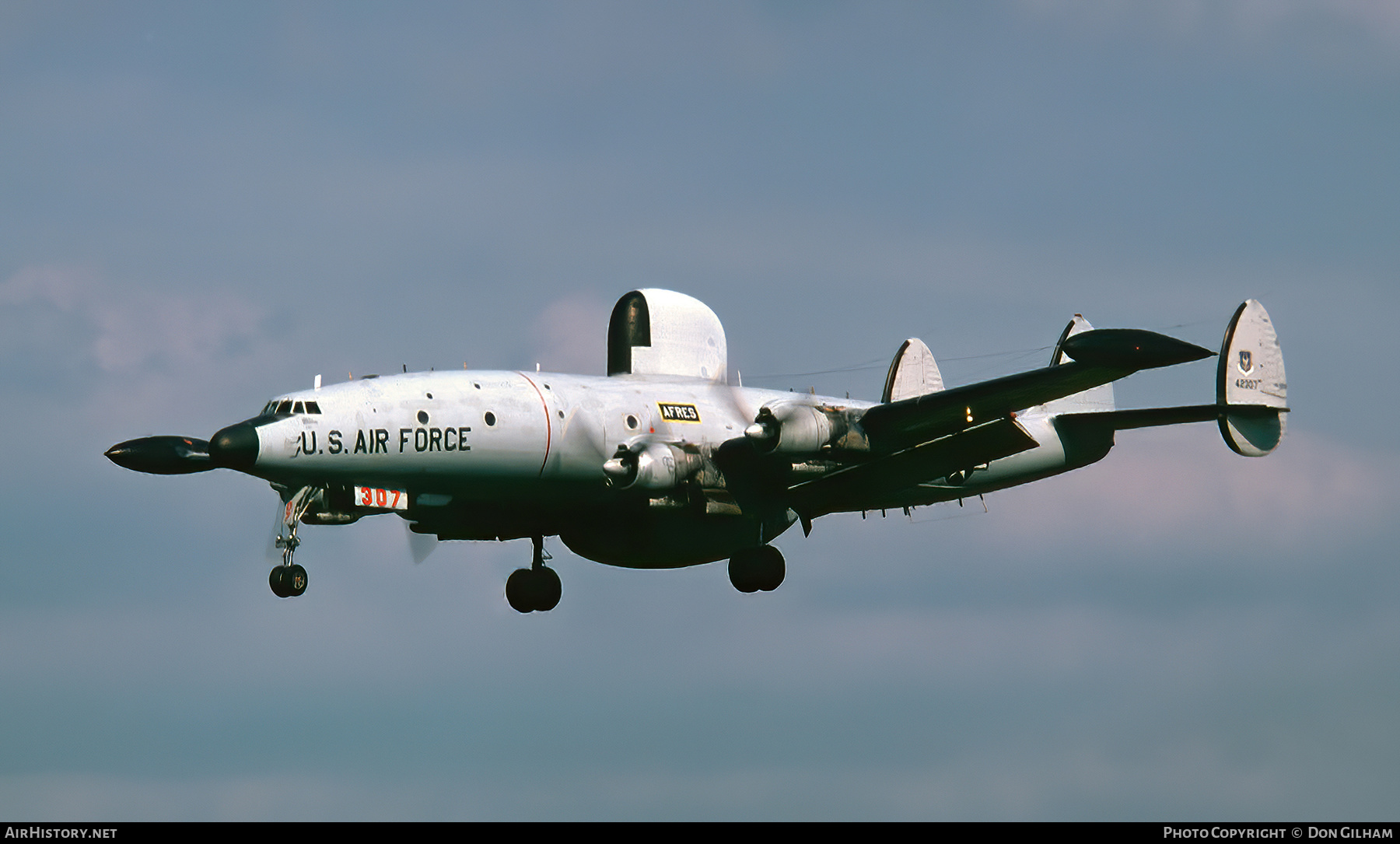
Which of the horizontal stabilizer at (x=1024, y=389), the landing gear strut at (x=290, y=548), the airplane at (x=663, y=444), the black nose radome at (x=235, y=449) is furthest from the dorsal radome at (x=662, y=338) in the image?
the black nose radome at (x=235, y=449)

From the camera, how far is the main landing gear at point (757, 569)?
3853 cm

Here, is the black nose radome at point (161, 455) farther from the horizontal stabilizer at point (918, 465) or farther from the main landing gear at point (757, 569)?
the horizontal stabilizer at point (918, 465)

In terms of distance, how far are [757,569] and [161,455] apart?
12709 mm

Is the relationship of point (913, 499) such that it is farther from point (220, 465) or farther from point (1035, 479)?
point (220, 465)

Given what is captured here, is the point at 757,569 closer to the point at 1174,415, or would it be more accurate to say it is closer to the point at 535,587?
the point at 535,587

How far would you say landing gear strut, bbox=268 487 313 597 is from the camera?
32031 millimetres

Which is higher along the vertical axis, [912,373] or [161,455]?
[912,373]

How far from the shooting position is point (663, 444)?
36.9 metres

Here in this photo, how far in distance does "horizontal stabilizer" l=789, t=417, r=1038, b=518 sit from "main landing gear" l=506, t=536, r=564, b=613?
5860 millimetres

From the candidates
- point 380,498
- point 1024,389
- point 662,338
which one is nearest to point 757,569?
point 662,338

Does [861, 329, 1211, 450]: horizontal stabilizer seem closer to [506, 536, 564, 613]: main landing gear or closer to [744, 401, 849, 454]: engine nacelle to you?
[744, 401, 849, 454]: engine nacelle

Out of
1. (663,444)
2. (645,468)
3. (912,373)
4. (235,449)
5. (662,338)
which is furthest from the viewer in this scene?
(912,373)

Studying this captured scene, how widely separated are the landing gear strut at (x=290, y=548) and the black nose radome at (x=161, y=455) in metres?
1.73

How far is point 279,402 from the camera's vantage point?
33062 millimetres
